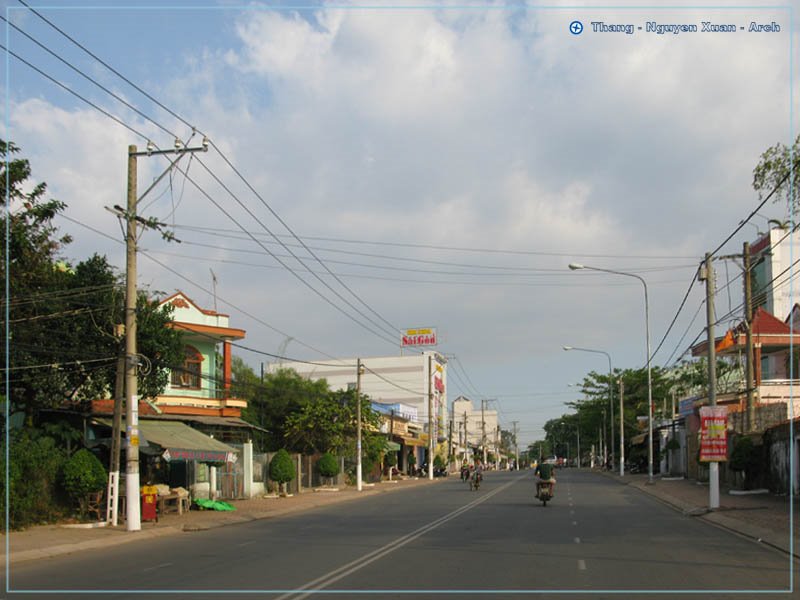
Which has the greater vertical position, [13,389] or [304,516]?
[13,389]

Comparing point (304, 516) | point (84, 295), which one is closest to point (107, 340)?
point (84, 295)

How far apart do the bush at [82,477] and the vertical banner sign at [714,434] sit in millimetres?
19322

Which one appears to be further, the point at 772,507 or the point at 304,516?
the point at 304,516

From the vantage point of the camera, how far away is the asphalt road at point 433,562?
1230cm

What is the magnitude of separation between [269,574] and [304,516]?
55.2 ft

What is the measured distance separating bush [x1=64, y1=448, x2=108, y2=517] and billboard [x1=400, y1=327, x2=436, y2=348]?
84318mm

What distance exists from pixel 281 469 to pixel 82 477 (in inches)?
709

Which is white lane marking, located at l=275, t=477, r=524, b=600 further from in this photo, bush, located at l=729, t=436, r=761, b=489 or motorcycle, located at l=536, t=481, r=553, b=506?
bush, located at l=729, t=436, r=761, b=489

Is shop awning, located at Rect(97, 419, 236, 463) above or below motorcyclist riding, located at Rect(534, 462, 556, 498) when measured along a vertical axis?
above

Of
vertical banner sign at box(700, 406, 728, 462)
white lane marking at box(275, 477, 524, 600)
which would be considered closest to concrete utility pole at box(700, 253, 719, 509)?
vertical banner sign at box(700, 406, 728, 462)

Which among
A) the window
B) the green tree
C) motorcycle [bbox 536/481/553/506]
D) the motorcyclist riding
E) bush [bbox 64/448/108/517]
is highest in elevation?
the window

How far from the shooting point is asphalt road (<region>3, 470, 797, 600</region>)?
12.3 m

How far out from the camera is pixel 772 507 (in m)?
28.5

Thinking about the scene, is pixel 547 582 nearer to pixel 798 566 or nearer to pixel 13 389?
pixel 798 566
